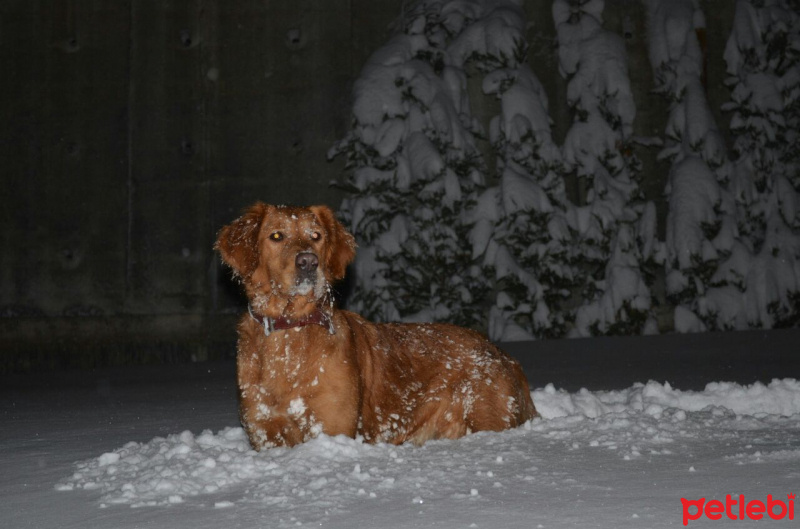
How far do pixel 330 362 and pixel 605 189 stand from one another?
7106 millimetres

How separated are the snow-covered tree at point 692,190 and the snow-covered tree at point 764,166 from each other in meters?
0.18

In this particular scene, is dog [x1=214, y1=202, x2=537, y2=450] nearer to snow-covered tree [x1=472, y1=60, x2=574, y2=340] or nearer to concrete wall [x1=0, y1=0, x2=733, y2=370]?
snow-covered tree [x1=472, y1=60, x2=574, y2=340]

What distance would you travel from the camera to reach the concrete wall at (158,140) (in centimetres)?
976

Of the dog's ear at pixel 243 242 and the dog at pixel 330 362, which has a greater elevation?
the dog's ear at pixel 243 242

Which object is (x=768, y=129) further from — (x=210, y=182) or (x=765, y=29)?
(x=210, y=182)

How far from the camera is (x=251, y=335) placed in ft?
12.1

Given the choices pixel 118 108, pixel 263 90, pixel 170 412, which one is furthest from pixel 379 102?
pixel 170 412

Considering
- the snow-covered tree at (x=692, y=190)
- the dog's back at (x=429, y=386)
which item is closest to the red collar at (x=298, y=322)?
the dog's back at (x=429, y=386)

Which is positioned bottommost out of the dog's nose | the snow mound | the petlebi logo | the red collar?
the snow mound

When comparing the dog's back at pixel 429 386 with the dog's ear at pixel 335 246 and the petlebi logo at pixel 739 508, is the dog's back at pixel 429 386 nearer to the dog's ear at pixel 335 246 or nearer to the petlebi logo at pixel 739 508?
the dog's ear at pixel 335 246

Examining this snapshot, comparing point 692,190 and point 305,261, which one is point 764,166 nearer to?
point 692,190

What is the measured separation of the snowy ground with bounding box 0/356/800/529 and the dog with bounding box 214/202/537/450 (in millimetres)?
193

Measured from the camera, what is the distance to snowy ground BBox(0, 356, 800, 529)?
240 cm

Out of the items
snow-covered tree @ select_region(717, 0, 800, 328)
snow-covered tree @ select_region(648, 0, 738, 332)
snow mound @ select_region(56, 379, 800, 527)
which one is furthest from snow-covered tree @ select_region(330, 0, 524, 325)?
snow mound @ select_region(56, 379, 800, 527)
